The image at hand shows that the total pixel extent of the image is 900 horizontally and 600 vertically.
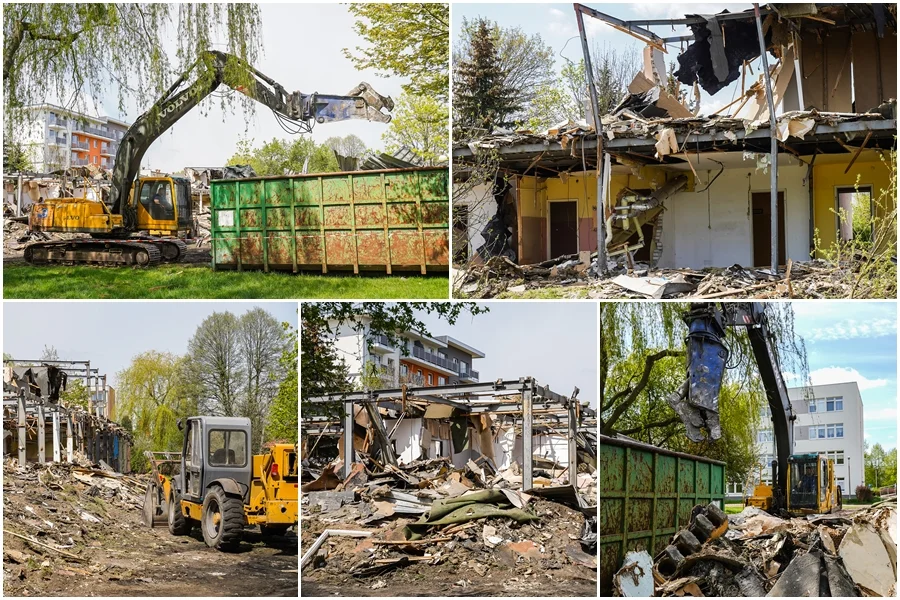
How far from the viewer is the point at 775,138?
11.4m

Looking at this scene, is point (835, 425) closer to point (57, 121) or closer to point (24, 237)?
point (57, 121)

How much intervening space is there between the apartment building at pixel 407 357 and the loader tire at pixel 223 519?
1.83 metres

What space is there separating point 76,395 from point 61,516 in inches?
203

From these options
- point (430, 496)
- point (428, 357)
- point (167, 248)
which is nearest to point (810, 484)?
point (430, 496)

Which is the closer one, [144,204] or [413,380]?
[413,380]

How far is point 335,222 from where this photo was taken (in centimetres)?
1301

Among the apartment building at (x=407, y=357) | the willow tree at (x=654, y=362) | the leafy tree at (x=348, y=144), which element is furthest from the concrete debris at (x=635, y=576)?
the leafy tree at (x=348, y=144)

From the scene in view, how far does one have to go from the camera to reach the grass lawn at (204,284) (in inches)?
451

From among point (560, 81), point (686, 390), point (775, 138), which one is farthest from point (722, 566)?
point (560, 81)

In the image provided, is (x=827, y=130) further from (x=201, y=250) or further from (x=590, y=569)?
(x=201, y=250)

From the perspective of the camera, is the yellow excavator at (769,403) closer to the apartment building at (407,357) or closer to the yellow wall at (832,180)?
the apartment building at (407,357)

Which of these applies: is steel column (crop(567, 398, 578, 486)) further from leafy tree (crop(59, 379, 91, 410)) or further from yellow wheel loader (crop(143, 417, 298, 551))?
leafy tree (crop(59, 379, 91, 410))

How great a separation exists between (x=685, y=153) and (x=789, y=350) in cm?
437

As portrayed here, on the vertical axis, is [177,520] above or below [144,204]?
below
